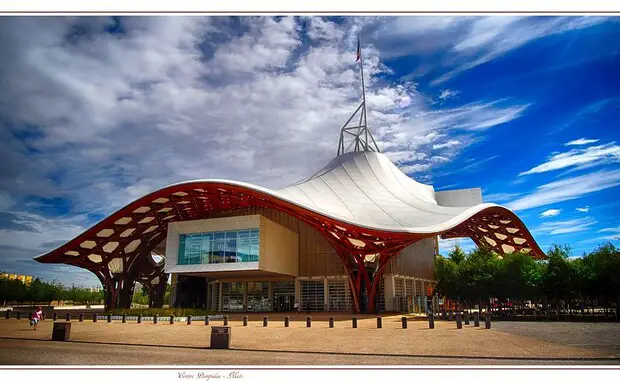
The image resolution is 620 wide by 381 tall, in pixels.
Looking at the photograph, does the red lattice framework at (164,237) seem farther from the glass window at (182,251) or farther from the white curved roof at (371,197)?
the glass window at (182,251)

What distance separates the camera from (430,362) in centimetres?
988

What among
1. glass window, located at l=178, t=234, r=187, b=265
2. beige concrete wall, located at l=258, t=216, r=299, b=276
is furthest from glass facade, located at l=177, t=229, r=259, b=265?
beige concrete wall, located at l=258, t=216, r=299, b=276

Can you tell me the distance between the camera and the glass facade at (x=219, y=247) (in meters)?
36.6

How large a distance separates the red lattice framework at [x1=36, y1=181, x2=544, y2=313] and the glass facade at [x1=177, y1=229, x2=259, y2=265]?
10.4ft

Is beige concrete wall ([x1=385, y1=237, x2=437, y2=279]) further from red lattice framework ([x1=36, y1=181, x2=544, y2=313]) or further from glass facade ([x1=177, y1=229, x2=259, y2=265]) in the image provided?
glass facade ([x1=177, y1=229, x2=259, y2=265])

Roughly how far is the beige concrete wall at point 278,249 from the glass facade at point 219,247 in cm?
73

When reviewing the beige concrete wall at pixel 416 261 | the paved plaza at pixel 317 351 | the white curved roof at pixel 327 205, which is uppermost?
the white curved roof at pixel 327 205

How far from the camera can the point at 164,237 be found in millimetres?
45500

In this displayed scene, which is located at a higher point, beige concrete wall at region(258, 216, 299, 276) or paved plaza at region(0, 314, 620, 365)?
beige concrete wall at region(258, 216, 299, 276)

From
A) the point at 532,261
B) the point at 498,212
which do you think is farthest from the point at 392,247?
the point at 498,212

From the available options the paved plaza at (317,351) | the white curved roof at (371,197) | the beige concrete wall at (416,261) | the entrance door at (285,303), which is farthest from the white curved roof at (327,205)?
the paved plaza at (317,351)

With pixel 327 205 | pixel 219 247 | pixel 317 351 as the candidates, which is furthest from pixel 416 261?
pixel 317 351

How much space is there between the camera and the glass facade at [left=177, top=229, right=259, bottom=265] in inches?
1439

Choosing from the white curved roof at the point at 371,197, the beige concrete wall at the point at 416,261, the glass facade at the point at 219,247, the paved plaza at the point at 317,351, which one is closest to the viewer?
the paved plaza at the point at 317,351
